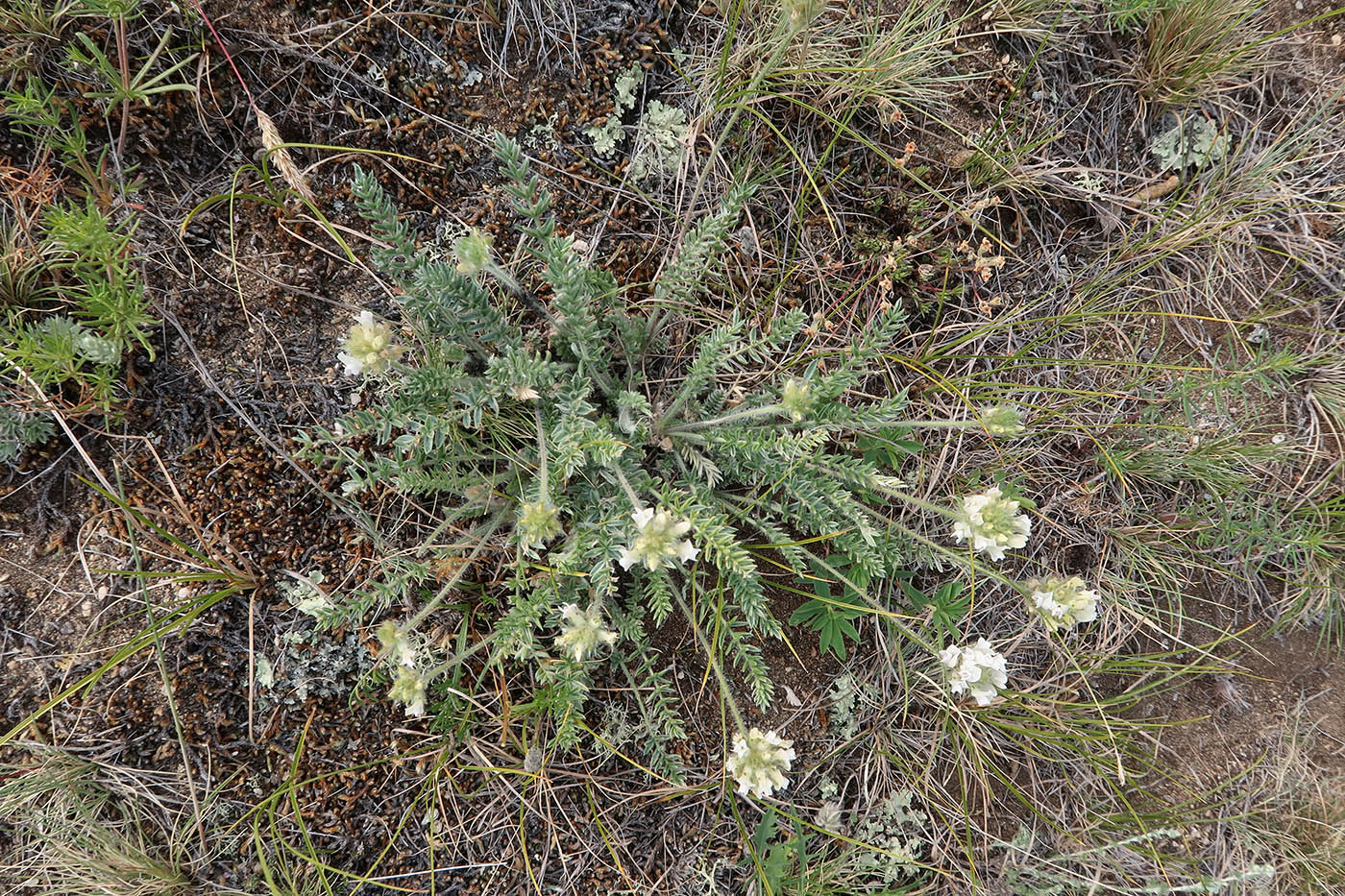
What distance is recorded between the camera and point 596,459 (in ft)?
7.02

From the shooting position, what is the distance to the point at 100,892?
236 cm

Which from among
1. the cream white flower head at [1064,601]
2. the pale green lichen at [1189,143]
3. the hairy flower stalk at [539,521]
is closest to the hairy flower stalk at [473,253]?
the hairy flower stalk at [539,521]

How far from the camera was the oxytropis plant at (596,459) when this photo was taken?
205 cm

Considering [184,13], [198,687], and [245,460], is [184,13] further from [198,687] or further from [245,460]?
[198,687]

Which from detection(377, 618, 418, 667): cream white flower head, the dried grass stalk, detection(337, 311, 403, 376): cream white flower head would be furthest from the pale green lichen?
detection(377, 618, 418, 667): cream white flower head

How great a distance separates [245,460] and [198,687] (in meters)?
0.83

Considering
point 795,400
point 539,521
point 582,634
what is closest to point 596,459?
point 539,521

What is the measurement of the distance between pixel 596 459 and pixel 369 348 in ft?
2.37

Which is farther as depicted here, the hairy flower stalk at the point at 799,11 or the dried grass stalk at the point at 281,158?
the dried grass stalk at the point at 281,158

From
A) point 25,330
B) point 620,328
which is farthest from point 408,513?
point 25,330

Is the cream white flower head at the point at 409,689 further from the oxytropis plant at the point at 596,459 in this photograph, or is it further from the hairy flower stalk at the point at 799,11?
the hairy flower stalk at the point at 799,11

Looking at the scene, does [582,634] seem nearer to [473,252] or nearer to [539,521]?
[539,521]

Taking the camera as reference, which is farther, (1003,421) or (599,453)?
(599,453)

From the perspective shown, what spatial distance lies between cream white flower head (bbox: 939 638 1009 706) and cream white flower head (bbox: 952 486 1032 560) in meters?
0.35
